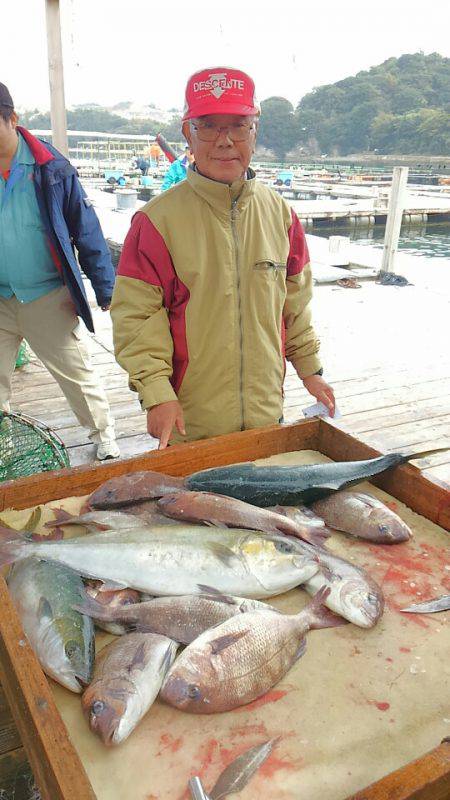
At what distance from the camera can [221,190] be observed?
7.27 feet

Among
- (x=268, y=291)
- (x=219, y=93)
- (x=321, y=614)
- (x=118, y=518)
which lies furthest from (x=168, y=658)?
(x=219, y=93)

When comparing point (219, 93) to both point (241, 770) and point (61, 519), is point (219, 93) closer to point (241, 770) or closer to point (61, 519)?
point (61, 519)

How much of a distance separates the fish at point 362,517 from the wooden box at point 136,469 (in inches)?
6.6

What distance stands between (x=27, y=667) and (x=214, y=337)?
1432 millimetres

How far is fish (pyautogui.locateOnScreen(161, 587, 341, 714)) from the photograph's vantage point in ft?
3.96

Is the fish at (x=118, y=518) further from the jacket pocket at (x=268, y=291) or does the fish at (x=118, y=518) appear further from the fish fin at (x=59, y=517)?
the jacket pocket at (x=268, y=291)

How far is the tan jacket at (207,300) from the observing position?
2207mm

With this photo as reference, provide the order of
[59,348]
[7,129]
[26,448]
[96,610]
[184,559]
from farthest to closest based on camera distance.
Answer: [59,348] < [7,129] < [26,448] < [184,559] < [96,610]

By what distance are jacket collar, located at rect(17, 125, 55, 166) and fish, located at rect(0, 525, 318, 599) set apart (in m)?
2.69

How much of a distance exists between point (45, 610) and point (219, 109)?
66.1 inches

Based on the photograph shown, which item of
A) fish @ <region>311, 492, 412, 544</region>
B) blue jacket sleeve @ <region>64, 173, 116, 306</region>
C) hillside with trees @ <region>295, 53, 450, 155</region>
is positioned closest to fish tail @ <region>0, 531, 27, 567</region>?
fish @ <region>311, 492, 412, 544</region>

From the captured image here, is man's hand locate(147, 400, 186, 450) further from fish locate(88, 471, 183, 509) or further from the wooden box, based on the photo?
fish locate(88, 471, 183, 509)

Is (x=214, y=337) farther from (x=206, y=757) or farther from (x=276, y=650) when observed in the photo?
(x=206, y=757)

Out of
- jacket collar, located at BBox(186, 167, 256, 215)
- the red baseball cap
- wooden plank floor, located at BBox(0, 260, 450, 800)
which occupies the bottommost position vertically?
wooden plank floor, located at BBox(0, 260, 450, 800)
